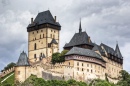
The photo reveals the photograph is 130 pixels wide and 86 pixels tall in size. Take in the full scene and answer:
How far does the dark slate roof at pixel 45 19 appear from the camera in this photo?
371 feet

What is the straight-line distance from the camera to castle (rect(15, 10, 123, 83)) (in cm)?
9344

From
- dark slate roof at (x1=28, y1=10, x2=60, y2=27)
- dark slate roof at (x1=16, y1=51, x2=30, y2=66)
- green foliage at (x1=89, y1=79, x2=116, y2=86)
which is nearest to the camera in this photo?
dark slate roof at (x1=16, y1=51, x2=30, y2=66)

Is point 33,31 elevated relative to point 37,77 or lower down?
elevated

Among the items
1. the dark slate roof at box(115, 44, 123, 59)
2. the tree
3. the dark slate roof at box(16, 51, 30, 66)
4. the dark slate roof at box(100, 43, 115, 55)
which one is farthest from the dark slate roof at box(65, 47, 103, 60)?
the dark slate roof at box(115, 44, 123, 59)

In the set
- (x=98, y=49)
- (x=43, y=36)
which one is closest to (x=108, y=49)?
(x=98, y=49)

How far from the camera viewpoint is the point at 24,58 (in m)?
93.8

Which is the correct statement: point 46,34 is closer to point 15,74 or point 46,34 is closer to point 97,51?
point 97,51

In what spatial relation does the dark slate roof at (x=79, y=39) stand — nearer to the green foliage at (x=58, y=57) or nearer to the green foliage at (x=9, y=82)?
the green foliage at (x=58, y=57)

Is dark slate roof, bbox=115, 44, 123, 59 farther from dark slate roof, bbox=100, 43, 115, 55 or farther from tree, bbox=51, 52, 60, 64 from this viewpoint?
tree, bbox=51, 52, 60, 64

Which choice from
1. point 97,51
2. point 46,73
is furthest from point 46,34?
point 46,73

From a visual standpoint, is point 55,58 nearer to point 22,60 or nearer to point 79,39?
point 79,39

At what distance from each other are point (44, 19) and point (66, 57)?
644 inches

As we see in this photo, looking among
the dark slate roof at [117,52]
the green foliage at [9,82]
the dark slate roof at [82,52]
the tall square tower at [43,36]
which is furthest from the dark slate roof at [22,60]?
the dark slate roof at [117,52]

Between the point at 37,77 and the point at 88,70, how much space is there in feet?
47.1
